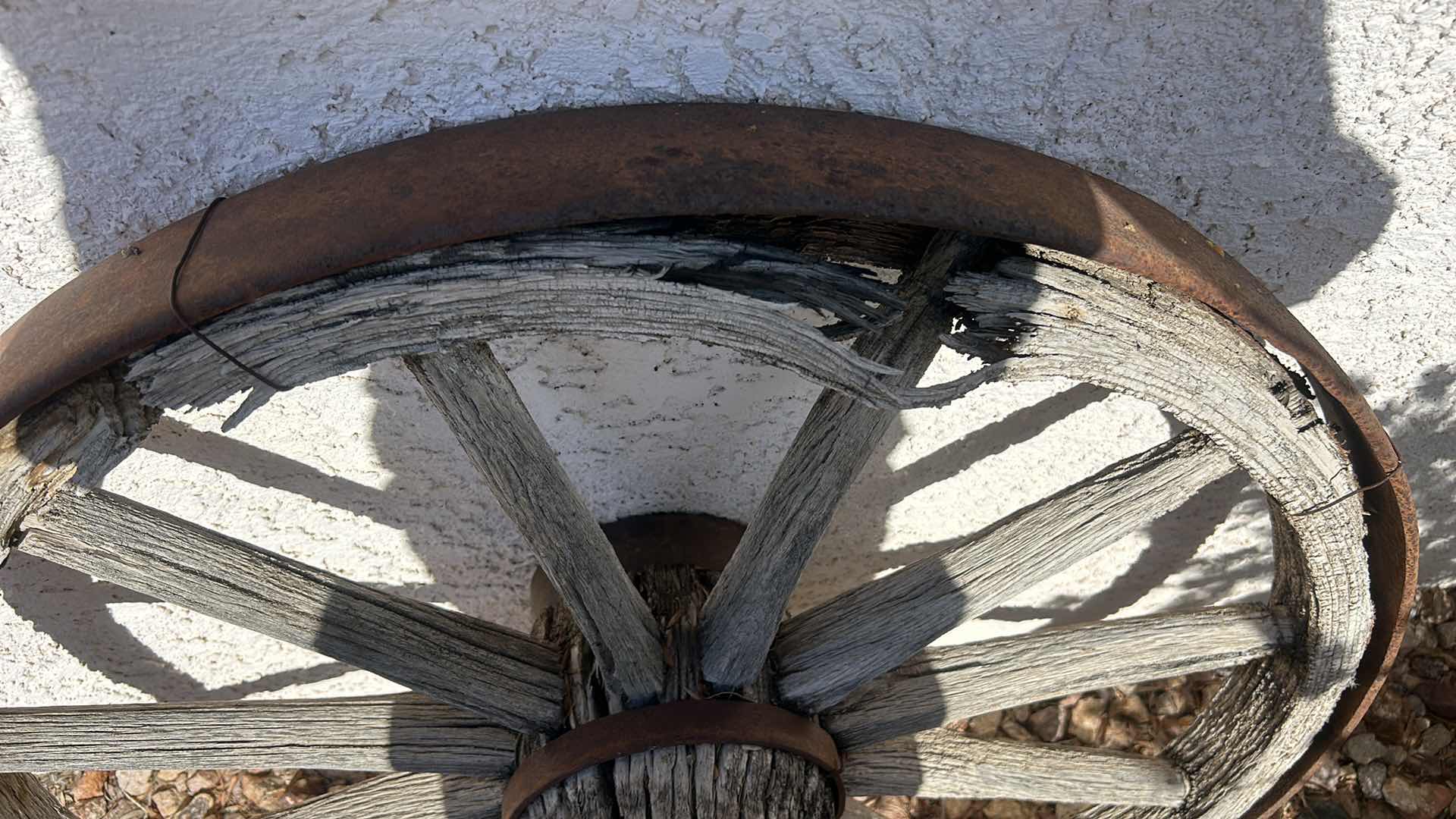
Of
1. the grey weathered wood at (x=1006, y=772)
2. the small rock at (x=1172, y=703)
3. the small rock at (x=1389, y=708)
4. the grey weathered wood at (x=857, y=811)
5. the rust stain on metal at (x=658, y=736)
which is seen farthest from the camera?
the small rock at (x=1172, y=703)

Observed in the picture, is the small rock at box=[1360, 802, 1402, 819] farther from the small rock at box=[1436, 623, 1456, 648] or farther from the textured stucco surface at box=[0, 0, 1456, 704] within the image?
the textured stucco surface at box=[0, 0, 1456, 704]

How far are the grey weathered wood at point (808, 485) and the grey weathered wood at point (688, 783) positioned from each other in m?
0.06

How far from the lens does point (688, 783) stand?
1.45 meters

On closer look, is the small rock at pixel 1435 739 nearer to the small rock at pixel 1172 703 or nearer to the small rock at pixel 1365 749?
the small rock at pixel 1365 749

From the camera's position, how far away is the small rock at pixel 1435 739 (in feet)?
8.30

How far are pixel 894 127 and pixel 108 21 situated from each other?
2.55 feet

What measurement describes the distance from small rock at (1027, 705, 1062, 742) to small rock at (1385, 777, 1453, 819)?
0.70 m

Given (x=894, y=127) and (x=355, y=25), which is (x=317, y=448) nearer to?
(x=355, y=25)

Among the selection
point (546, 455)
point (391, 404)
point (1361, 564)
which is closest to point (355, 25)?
point (546, 455)

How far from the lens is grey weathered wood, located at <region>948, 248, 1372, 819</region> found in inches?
47.3

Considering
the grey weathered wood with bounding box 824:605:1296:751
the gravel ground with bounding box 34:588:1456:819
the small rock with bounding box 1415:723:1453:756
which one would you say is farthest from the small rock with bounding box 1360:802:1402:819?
the grey weathered wood with bounding box 824:605:1296:751

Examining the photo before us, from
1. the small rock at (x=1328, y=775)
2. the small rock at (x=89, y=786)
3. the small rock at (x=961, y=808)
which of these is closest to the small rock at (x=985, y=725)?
the small rock at (x=961, y=808)

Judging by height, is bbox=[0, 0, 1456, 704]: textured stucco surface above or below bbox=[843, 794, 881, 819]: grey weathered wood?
above

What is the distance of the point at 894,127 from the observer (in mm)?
1168
